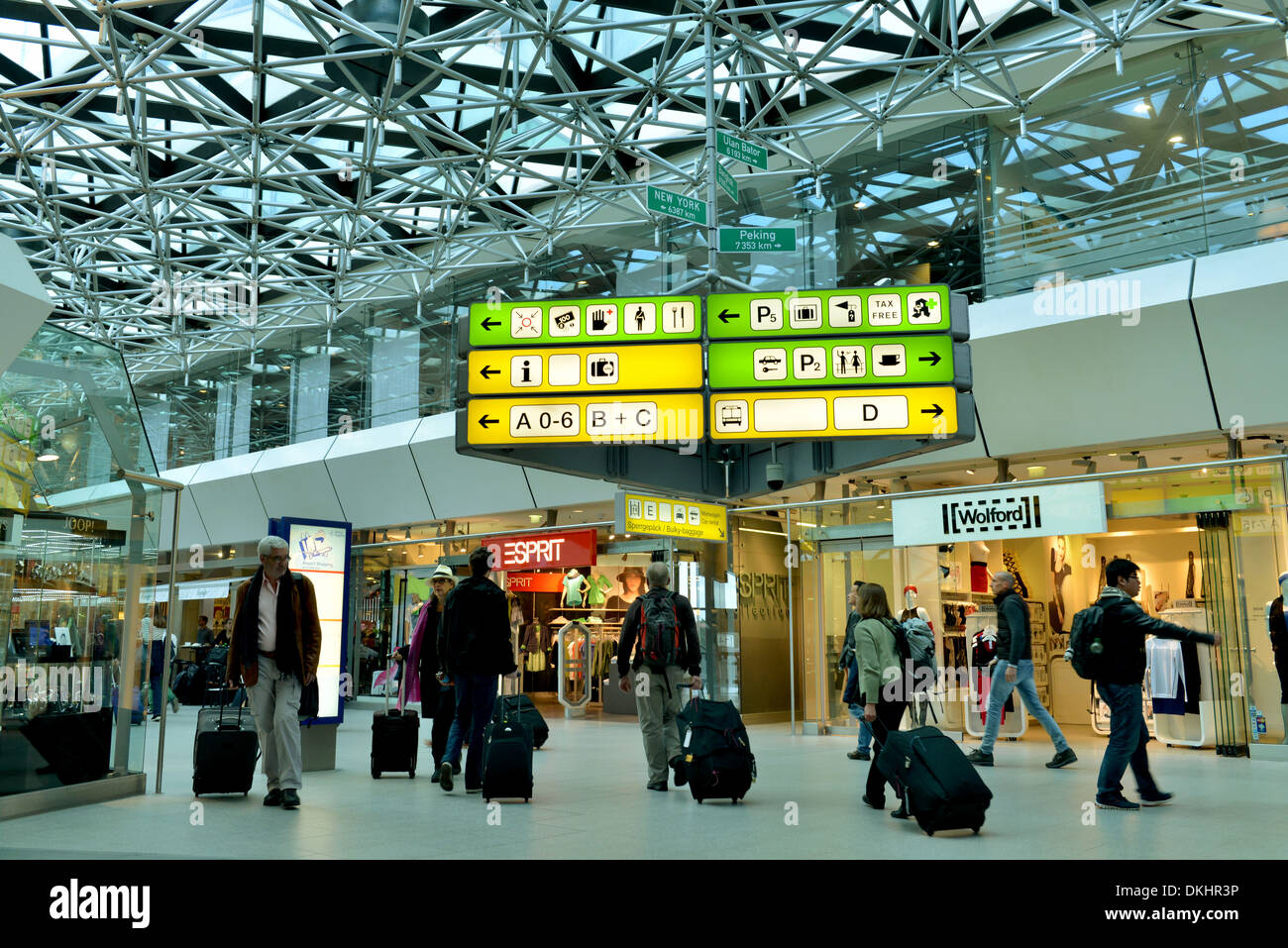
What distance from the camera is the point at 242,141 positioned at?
20.6 meters

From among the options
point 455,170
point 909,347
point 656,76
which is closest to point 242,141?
point 455,170

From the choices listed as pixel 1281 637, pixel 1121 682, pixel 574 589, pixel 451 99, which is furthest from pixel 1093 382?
pixel 451 99

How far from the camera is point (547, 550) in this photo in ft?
69.6

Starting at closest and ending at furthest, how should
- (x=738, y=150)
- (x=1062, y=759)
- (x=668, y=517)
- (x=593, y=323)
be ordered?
(x=593, y=323) → (x=1062, y=759) → (x=738, y=150) → (x=668, y=517)

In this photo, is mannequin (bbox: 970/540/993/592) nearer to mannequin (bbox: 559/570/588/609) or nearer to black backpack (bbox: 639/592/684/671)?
mannequin (bbox: 559/570/588/609)

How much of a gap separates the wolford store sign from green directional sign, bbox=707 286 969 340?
3.67 meters

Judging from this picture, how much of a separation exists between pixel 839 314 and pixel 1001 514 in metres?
4.52

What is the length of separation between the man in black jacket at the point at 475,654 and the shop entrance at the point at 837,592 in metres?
7.93

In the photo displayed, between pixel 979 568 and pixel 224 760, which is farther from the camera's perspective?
pixel 979 568

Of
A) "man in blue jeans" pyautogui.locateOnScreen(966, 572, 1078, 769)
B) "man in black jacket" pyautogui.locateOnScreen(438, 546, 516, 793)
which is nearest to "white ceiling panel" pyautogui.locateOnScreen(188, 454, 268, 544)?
"man in black jacket" pyautogui.locateOnScreen(438, 546, 516, 793)

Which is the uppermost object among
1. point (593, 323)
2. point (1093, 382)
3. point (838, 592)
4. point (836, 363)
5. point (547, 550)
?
point (1093, 382)

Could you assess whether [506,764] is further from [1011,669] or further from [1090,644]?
[1011,669]

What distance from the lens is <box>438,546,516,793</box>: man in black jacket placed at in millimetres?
8469

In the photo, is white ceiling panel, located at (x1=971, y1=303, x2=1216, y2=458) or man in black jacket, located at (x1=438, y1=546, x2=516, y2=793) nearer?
man in black jacket, located at (x1=438, y1=546, x2=516, y2=793)
